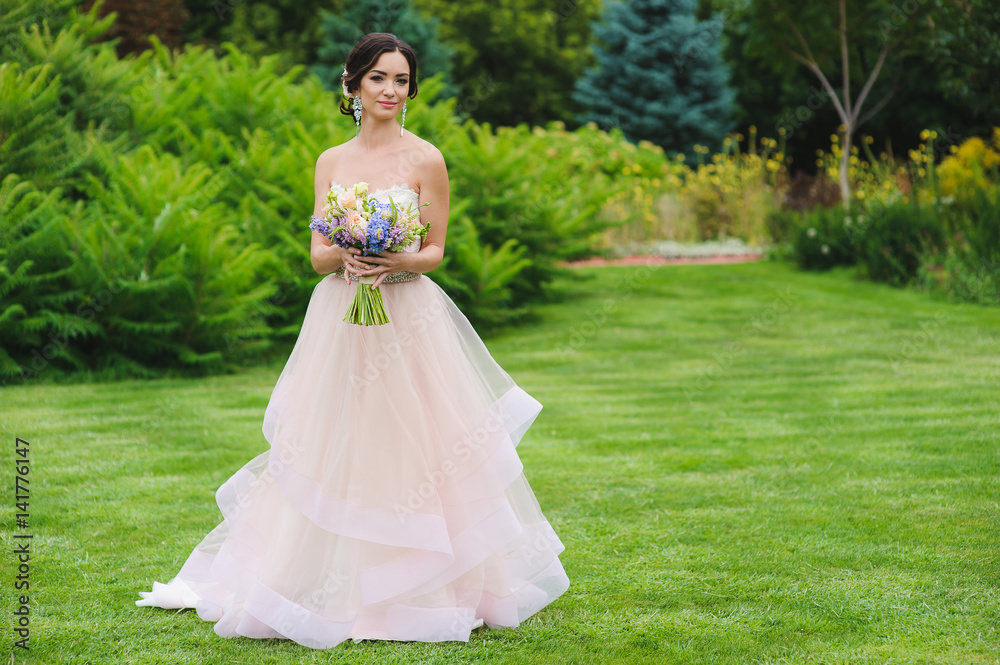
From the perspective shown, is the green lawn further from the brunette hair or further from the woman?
the brunette hair

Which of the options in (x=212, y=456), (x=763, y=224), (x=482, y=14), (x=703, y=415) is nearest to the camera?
(x=212, y=456)

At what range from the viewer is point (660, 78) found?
30.7m

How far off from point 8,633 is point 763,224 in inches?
646

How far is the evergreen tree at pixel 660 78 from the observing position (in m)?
30.7

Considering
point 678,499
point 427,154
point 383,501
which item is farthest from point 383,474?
point 678,499

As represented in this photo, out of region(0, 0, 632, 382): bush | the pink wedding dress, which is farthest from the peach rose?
region(0, 0, 632, 382): bush

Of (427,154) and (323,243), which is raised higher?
(427,154)

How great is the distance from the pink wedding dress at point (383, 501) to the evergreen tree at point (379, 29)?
26.3 meters

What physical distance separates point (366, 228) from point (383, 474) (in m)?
0.99

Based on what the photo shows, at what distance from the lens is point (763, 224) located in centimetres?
1817

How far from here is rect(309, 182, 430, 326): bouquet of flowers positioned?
3633mm

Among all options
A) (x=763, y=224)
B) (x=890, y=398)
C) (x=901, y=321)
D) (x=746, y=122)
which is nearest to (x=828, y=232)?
(x=763, y=224)

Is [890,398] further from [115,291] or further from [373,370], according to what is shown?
[115,291]

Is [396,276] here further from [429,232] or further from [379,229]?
[379,229]
